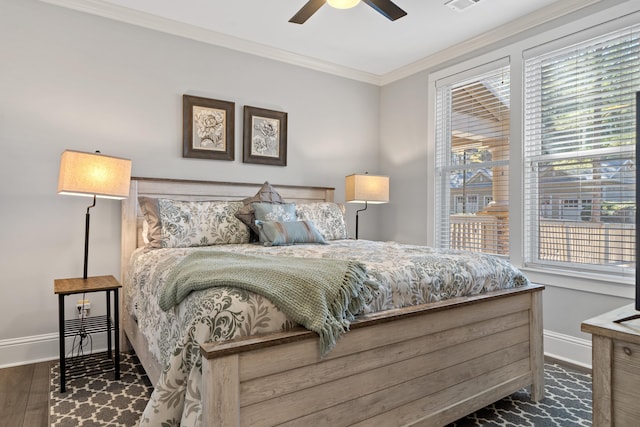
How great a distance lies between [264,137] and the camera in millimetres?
3623

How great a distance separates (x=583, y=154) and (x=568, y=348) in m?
1.40

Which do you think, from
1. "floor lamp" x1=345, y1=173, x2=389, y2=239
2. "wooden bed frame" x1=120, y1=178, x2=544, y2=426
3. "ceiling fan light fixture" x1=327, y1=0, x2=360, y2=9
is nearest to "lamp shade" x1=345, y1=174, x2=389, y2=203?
"floor lamp" x1=345, y1=173, x2=389, y2=239

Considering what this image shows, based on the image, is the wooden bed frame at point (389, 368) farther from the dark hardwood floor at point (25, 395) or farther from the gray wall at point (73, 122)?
the gray wall at point (73, 122)

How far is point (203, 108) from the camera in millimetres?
3283

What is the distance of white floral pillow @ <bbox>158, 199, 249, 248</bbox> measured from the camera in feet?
8.69

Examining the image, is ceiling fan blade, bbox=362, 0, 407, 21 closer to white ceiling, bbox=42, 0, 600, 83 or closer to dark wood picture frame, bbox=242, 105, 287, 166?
white ceiling, bbox=42, 0, 600, 83

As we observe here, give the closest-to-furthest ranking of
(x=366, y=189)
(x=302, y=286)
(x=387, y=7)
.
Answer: (x=302, y=286) < (x=387, y=7) < (x=366, y=189)

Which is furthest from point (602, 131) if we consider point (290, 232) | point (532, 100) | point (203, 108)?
point (203, 108)

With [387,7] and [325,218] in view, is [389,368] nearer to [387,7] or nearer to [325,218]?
[325,218]

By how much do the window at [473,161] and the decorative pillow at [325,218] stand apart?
1.11 m

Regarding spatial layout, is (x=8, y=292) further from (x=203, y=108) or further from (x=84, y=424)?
(x=203, y=108)

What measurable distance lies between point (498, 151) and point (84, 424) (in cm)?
347

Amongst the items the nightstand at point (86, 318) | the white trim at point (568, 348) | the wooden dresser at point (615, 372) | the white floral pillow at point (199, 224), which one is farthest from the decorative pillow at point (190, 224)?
the white trim at point (568, 348)

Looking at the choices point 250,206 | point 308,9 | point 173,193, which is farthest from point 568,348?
point 173,193
